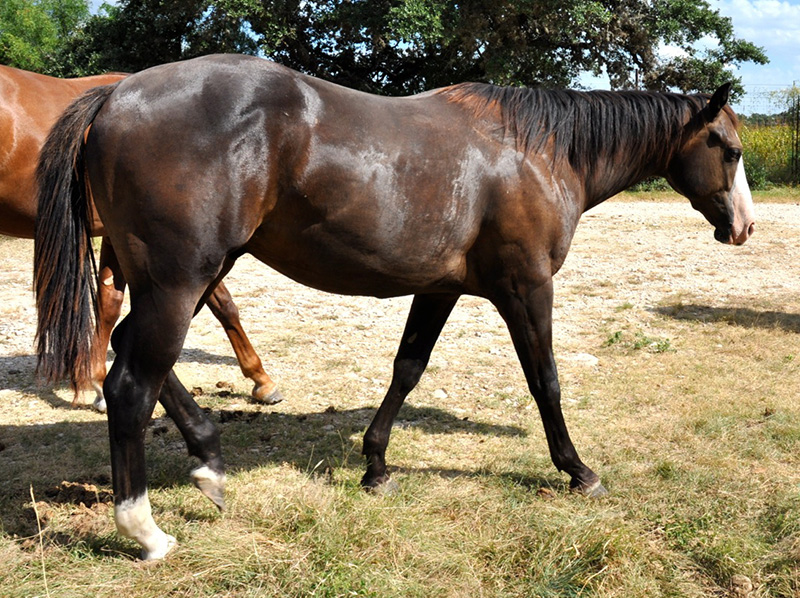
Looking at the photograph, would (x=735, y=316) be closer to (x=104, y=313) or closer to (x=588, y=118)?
(x=588, y=118)

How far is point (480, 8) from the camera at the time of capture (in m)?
15.9

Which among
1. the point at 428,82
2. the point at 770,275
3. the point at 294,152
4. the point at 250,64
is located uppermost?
the point at 428,82

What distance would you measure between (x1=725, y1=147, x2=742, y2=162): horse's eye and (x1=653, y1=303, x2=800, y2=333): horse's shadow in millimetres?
3251

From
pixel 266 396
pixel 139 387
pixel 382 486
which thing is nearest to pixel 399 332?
pixel 266 396

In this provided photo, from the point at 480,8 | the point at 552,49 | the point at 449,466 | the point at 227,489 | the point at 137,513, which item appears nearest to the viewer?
the point at 137,513

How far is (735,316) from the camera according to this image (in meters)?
6.99

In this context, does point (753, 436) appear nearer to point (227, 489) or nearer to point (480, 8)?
point (227, 489)

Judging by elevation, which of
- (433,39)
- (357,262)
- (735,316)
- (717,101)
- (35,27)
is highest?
(35,27)

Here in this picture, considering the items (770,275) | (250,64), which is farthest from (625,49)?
(250,64)

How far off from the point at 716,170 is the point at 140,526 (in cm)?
339

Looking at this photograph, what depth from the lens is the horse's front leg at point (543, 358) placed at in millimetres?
3541

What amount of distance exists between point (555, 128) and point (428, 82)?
1619 cm

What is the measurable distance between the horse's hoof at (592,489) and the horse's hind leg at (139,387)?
200 centimetres

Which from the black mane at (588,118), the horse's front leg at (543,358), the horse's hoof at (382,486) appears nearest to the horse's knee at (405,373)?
the horse's hoof at (382,486)
